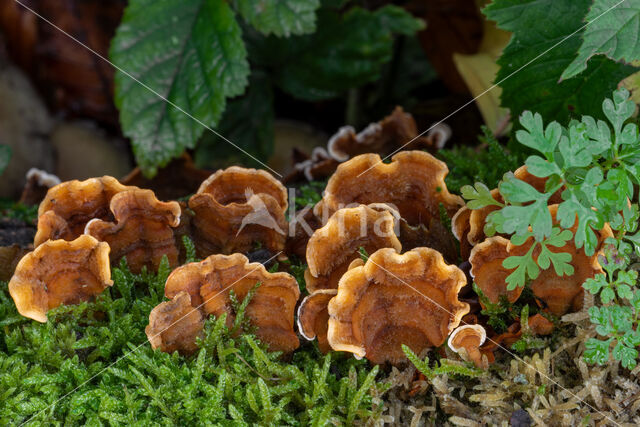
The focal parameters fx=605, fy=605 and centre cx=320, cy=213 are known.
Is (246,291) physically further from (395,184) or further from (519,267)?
(519,267)

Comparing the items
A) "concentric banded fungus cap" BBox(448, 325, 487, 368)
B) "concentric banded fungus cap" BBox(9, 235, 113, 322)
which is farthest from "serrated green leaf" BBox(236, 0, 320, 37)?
"concentric banded fungus cap" BBox(448, 325, 487, 368)

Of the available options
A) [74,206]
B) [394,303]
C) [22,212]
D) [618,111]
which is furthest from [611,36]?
[22,212]

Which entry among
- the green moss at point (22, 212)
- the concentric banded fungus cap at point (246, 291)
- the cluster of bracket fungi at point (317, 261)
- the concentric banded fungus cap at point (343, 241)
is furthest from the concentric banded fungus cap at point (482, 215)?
the green moss at point (22, 212)

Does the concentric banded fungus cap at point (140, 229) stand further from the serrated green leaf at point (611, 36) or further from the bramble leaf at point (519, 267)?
the serrated green leaf at point (611, 36)

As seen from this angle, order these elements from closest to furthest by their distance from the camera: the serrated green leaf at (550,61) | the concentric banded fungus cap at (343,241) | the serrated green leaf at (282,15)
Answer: the concentric banded fungus cap at (343,241), the serrated green leaf at (550,61), the serrated green leaf at (282,15)

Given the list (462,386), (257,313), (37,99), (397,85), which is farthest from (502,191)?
(37,99)

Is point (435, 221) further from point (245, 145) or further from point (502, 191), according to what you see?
point (245, 145)

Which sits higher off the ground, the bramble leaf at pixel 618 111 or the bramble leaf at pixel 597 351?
the bramble leaf at pixel 618 111
